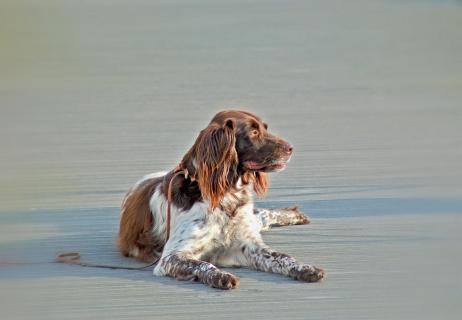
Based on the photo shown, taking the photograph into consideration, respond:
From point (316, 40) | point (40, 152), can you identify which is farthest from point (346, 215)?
point (316, 40)

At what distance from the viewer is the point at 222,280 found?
23.4ft

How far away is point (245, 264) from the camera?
773 cm

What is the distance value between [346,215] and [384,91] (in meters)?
5.38

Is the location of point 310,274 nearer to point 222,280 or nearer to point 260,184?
point 222,280

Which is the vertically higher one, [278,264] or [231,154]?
[231,154]

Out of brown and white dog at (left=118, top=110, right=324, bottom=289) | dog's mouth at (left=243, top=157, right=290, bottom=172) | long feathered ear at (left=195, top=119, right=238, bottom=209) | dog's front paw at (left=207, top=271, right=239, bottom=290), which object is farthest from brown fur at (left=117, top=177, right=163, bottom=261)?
dog's front paw at (left=207, top=271, right=239, bottom=290)

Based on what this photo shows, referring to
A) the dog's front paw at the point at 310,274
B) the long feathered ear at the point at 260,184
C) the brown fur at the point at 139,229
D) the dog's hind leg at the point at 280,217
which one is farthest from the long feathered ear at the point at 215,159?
the dog's hind leg at the point at 280,217

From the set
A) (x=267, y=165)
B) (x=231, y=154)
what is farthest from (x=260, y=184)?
(x=231, y=154)

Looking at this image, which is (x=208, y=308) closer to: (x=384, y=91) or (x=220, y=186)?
(x=220, y=186)

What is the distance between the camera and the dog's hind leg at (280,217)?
8.62 m

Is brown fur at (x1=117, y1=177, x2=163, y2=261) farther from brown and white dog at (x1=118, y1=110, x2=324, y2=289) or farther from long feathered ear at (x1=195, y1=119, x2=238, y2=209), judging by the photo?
long feathered ear at (x1=195, y1=119, x2=238, y2=209)

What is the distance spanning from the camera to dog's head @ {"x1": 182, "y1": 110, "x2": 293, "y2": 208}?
7555 mm

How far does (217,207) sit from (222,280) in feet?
2.31

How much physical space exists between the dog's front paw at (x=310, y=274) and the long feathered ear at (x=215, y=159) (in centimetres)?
73
